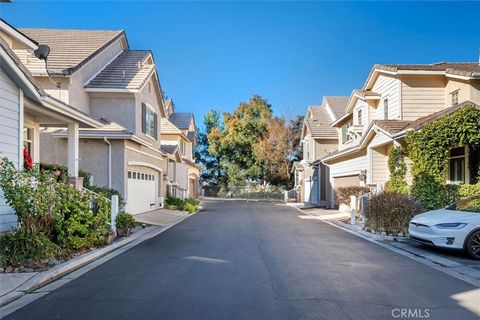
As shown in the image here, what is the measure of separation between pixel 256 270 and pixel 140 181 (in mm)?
13770

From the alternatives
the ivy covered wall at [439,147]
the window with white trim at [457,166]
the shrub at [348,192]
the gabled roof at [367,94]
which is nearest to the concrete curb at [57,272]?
the ivy covered wall at [439,147]

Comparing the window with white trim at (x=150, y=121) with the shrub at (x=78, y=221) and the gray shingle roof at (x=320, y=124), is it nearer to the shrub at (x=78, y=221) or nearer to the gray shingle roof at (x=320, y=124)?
the shrub at (x=78, y=221)

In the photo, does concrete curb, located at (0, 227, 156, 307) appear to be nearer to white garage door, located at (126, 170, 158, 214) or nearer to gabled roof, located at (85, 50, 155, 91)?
white garage door, located at (126, 170, 158, 214)

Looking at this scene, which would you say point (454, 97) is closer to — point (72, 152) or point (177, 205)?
point (72, 152)

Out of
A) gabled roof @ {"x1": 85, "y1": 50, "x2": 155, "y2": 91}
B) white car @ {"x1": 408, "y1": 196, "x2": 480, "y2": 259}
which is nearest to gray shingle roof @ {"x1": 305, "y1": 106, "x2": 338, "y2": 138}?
gabled roof @ {"x1": 85, "y1": 50, "x2": 155, "y2": 91}

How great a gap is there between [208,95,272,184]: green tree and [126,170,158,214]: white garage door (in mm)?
26611

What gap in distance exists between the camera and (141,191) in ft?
66.1

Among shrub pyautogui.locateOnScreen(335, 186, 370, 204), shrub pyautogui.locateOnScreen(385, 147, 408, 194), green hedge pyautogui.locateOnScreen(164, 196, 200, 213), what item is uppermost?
shrub pyautogui.locateOnScreen(385, 147, 408, 194)

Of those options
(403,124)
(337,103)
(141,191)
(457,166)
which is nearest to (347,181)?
(403,124)

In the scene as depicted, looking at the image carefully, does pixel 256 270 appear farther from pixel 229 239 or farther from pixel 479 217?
pixel 479 217

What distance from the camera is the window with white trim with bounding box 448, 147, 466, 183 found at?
50.6 ft

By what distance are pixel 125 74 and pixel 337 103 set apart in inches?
805

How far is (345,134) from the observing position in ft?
86.1

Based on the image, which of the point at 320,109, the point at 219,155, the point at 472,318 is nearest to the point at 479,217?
the point at 472,318
